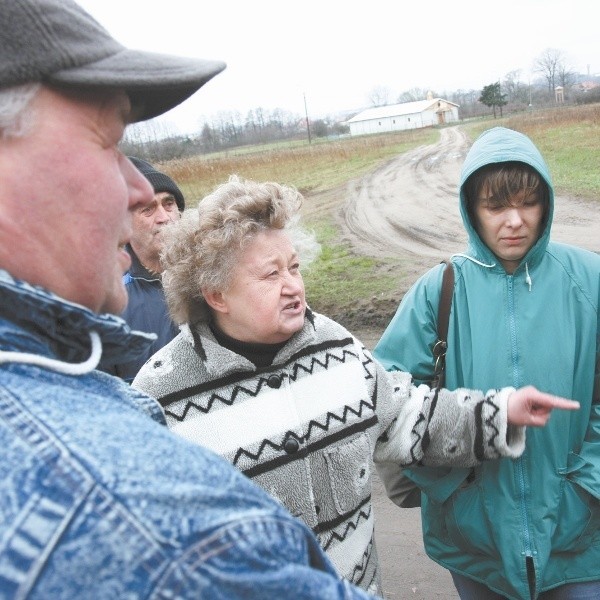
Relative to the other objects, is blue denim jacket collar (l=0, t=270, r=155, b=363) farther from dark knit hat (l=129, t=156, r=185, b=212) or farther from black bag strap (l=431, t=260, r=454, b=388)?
dark knit hat (l=129, t=156, r=185, b=212)

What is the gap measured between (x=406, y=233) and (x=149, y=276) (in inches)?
351

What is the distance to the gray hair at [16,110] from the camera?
0.81m

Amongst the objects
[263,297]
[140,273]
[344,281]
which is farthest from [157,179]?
[344,281]

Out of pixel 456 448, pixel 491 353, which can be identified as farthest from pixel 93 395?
pixel 491 353

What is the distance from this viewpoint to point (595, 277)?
2.14 metres

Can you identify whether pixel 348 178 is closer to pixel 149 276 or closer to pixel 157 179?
pixel 157 179

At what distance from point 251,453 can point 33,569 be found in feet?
4.02

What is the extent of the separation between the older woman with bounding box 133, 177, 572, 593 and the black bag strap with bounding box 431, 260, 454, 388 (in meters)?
0.19

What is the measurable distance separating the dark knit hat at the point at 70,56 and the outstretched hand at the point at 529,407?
143cm

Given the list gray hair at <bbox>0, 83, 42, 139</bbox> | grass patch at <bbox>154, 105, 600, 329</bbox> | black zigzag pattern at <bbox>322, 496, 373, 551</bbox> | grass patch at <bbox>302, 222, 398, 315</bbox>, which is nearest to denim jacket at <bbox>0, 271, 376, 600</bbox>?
gray hair at <bbox>0, 83, 42, 139</bbox>

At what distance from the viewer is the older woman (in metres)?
1.87

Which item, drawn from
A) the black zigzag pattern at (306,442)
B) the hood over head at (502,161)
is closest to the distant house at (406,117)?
the hood over head at (502,161)

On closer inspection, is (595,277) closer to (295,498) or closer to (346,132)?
(295,498)

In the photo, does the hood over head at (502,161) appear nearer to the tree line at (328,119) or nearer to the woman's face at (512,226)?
the woman's face at (512,226)
